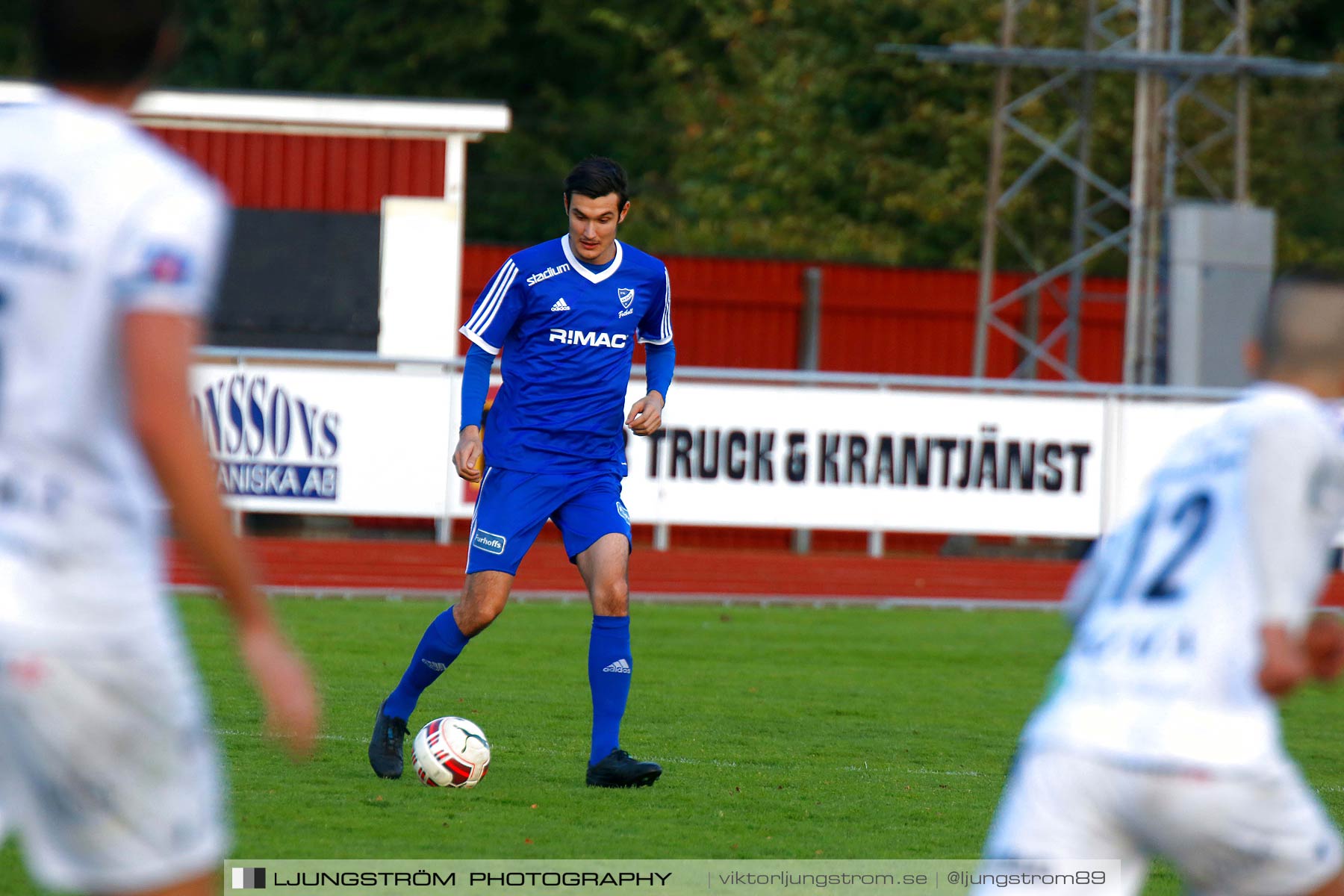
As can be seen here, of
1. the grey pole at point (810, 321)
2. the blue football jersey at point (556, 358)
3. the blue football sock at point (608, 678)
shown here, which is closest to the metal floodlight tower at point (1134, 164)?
the grey pole at point (810, 321)

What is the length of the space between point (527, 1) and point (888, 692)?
93.8 feet

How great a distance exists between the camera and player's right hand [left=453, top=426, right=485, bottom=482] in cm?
673

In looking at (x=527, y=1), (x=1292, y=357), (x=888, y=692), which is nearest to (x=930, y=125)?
(x=527, y=1)

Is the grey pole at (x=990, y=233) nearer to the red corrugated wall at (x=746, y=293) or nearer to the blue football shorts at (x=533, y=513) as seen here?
the red corrugated wall at (x=746, y=293)

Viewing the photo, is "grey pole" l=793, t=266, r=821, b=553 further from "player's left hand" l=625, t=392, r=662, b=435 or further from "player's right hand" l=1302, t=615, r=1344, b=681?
"player's right hand" l=1302, t=615, r=1344, b=681

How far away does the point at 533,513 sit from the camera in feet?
22.4

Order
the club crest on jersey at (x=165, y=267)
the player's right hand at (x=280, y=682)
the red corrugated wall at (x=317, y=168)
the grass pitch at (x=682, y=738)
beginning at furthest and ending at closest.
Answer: the red corrugated wall at (x=317, y=168) < the grass pitch at (x=682, y=738) < the player's right hand at (x=280, y=682) < the club crest on jersey at (x=165, y=267)

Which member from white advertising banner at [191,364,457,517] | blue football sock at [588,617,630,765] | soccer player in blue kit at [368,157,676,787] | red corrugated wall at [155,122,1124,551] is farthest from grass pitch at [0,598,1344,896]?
red corrugated wall at [155,122,1124,551]

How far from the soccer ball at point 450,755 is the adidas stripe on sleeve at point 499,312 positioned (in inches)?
55.1

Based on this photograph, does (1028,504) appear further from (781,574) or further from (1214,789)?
(1214,789)

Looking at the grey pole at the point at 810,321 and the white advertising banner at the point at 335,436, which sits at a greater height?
the grey pole at the point at 810,321

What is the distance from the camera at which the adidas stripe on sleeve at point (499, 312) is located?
697 cm

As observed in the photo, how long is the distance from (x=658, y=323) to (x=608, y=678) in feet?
4.64

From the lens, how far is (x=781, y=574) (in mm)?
16859
